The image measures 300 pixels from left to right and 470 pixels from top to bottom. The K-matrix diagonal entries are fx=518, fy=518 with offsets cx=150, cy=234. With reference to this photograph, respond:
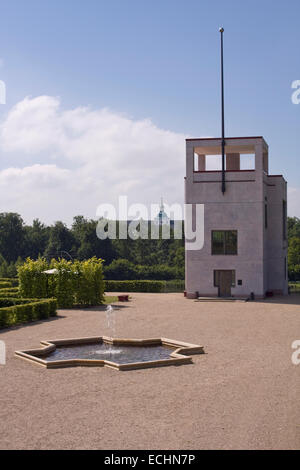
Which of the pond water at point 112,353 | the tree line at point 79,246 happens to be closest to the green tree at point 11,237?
the tree line at point 79,246

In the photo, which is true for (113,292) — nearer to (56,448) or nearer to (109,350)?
(109,350)

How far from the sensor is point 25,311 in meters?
26.4

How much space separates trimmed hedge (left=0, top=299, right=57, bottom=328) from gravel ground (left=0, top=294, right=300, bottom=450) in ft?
9.74

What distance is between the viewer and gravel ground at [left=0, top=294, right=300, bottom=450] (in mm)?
9695

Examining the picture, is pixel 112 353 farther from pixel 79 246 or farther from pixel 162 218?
pixel 162 218

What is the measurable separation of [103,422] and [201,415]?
210 cm

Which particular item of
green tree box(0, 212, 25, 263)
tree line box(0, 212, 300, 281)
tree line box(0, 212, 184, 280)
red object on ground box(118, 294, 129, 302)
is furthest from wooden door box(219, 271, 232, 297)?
green tree box(0, 212, 25, 263)

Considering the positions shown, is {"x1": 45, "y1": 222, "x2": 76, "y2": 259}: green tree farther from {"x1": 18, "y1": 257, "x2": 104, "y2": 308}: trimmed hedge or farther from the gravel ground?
the gravel ground

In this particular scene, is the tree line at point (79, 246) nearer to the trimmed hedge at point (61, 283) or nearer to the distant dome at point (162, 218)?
the distant dome at point (162, 218)

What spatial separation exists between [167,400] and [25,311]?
15.7 m

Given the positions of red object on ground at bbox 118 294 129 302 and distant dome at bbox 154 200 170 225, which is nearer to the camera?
red object on ground at bbox 118 294 129 302

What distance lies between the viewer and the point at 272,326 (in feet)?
80.1

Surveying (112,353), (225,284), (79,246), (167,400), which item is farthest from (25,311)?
(79,246)
